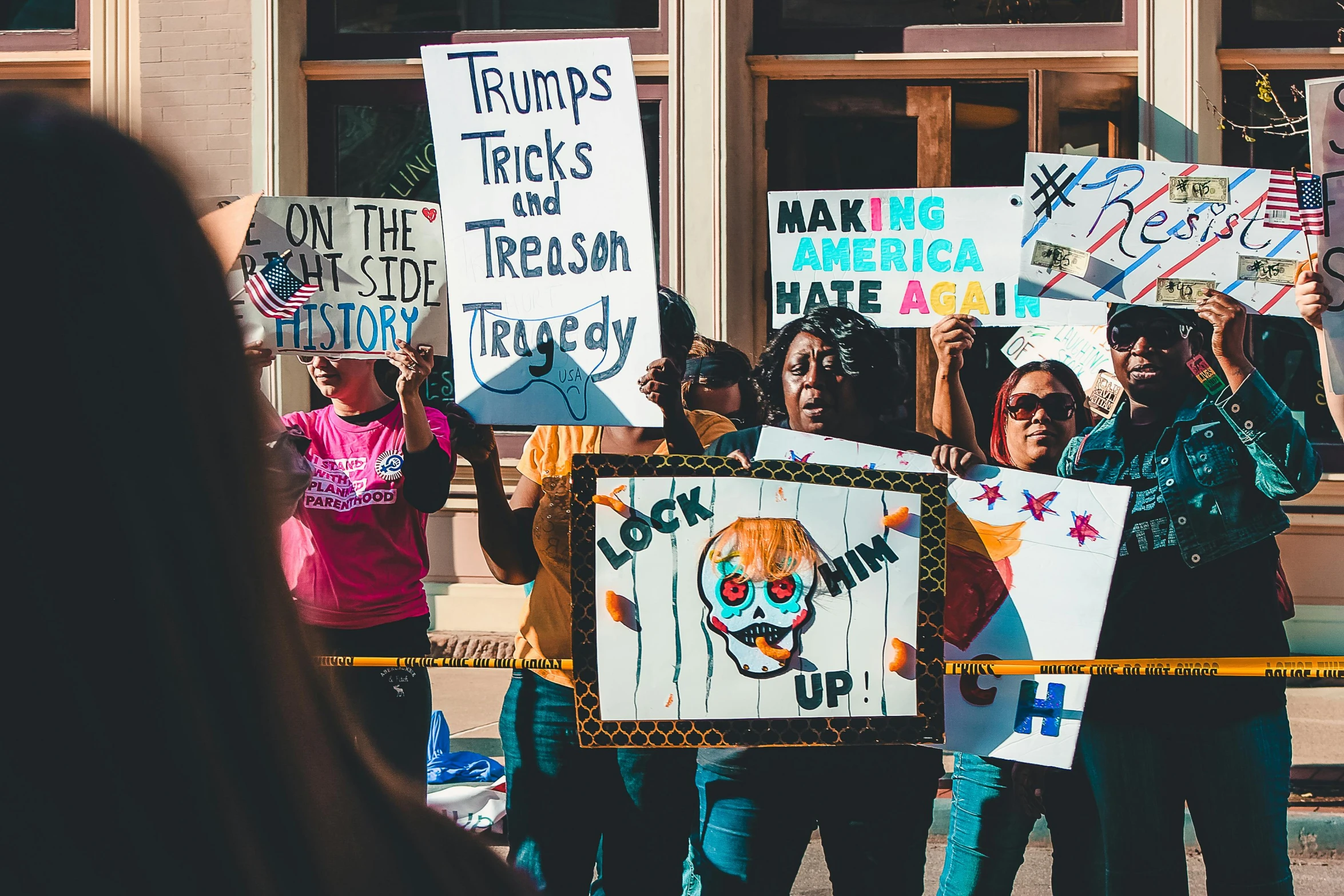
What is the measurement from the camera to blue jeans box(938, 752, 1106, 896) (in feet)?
11.8

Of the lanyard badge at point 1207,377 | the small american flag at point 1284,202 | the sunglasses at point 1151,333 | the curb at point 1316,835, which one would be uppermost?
the small american flag at point 1284,202

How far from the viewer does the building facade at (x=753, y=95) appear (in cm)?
752

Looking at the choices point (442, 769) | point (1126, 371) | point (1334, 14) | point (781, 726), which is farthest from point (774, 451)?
point (1334, 14)

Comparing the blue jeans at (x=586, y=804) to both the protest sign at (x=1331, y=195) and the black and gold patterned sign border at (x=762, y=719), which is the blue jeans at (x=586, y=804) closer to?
the black and gold patterned sign border at (x=762, y=719)

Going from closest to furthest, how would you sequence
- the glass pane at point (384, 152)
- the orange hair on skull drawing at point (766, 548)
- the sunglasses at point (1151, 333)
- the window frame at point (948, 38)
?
the orange hair on skull drawing at point (766, 548) → the sunglasses at point (1151, 333) → the window frame at point (948, 38) → the glass pane at point (384, 152)

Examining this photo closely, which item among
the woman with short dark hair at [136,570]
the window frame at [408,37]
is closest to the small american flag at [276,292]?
the woman with short dark hair at [136,570]

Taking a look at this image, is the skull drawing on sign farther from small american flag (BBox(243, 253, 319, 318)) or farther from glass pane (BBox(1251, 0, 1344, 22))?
glass pane (BBox(1251, 0, 1344, 22))

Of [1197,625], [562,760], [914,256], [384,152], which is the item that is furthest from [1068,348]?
[384,152]

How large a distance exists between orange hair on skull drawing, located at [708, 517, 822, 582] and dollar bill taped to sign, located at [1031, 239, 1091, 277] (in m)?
1.36

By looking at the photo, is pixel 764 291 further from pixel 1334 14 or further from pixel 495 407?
pixel 495 407

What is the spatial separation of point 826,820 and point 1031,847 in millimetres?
2316

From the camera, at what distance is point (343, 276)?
168 inches

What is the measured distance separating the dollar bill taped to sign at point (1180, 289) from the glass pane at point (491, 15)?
15.3 ft

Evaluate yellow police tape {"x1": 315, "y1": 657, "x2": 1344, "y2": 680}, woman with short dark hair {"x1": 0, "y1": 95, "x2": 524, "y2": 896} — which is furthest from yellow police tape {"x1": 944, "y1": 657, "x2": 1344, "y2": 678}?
woman with short dark hair {"x1": 0, "y1": 95, "x2": 524, "y2": 896}
